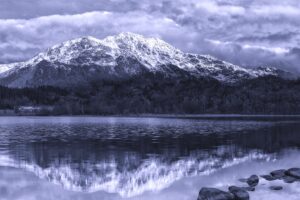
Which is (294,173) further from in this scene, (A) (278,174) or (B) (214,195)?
(B) (214,195)

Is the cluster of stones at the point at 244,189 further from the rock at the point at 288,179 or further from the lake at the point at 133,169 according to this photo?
the lake at the point at 133,169

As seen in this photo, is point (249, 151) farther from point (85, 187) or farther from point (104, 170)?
point (85, 187)

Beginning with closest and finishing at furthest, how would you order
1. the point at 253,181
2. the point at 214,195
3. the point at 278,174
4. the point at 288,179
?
1. the point at 214,195
2. the point at 253,181
3. the point at 288,179
4. the point at 278,174

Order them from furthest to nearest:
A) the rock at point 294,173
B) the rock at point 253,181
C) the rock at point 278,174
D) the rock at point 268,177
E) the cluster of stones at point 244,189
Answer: the rock at point 278,174, the rock at point 294,173, the rock at point 268,177, the rock at point 253,181, the cluster of stones at point 244,189

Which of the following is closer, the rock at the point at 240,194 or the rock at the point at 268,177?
the rock at the point at 240,194

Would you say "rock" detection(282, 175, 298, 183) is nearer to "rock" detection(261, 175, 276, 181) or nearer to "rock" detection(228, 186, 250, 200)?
"rock" detection(261, 175, 276, 181)

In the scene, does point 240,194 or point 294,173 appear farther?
point 294,173

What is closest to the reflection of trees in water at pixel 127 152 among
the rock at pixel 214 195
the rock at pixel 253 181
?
the rock at pixel 253 181

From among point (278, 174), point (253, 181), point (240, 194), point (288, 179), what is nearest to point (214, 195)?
point (240, 194)

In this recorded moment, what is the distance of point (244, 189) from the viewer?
34.7 metres

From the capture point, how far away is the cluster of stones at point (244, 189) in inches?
1208

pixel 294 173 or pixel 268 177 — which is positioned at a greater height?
pixel 294 173

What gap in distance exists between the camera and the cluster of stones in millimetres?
30681

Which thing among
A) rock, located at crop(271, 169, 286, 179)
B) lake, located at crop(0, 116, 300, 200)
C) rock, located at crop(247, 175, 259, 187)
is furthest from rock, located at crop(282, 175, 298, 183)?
rock, located at crop(247, 175, 259, 187)
